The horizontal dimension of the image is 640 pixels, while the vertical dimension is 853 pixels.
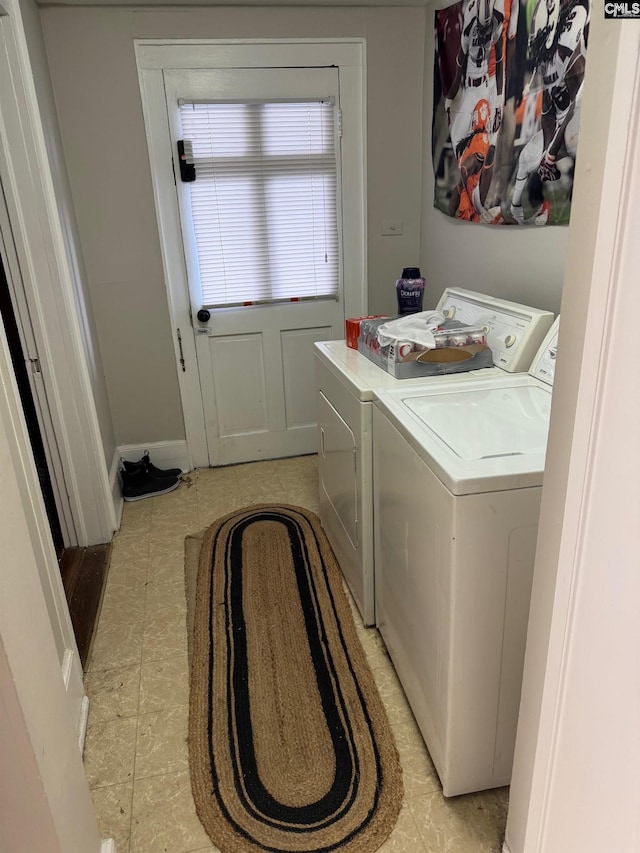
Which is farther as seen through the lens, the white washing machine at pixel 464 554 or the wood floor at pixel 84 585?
the wood floor at pixel 84 585

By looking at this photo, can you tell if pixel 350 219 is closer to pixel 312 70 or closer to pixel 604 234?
pixel 312 70

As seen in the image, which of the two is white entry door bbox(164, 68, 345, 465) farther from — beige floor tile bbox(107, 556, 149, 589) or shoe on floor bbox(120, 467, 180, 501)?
beige floor tile bbox(107, 556, 149, 589)

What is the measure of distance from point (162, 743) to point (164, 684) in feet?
0.74

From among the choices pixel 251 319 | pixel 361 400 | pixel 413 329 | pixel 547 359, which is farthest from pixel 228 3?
pixel 547 359

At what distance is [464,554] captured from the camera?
124cm

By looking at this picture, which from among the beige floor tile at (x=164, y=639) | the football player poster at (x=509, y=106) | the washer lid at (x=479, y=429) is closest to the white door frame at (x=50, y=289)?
the beige floor tile at (x=164, y=639)

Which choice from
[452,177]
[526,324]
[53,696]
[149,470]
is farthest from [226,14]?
[53,696]

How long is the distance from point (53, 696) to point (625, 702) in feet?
3.19

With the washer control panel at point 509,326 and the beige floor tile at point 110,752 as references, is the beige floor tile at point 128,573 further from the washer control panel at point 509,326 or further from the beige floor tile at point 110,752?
the washer control panel at point 509,326

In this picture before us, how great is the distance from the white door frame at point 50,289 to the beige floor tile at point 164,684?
90 centimetres

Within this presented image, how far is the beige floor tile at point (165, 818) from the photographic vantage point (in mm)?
1382

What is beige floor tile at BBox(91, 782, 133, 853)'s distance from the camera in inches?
55.2

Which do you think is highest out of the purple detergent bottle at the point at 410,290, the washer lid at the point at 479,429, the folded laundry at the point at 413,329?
the purple detergent bottle at the point at 410,290

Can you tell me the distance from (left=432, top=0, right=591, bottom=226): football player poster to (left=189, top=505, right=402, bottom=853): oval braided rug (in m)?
1.57
